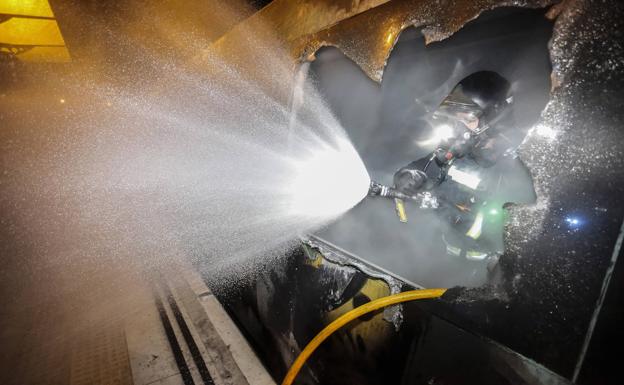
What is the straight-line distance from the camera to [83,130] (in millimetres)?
14000

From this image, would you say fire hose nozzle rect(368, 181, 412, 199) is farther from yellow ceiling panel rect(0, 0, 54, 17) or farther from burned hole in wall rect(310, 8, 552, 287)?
yellow ceiling panel rect(0, 0, 54, 17)

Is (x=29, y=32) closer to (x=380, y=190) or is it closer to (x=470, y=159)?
(x=380, y=190)

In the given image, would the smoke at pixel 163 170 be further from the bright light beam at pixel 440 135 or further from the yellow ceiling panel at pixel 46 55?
the bright light beam at pixel 440 135

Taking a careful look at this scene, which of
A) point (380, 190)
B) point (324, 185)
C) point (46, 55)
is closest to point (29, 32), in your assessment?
point (46, 55)

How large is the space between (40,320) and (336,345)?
14.0 ft

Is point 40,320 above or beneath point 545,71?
beneath

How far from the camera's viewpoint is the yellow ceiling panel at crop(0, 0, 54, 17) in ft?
22.8

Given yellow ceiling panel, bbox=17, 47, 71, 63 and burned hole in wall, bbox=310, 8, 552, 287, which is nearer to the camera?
burned hole in wall, bbox=310, 8, 552, 287

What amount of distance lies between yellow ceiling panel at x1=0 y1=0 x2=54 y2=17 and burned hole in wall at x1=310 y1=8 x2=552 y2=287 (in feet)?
29.6

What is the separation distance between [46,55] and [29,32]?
2386 millimetres

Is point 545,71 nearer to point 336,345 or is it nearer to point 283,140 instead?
point 283,140

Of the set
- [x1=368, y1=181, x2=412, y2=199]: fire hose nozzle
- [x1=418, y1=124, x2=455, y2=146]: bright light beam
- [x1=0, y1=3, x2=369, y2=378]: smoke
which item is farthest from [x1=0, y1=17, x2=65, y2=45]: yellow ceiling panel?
[x1=418, y1=124, x2=455, y2=146]: bright light beam

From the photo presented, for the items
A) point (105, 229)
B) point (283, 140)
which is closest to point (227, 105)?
point (283, 140)

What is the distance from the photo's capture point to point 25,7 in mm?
7188
